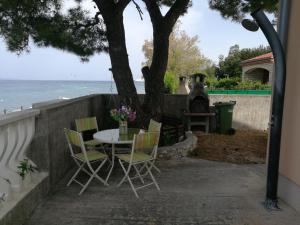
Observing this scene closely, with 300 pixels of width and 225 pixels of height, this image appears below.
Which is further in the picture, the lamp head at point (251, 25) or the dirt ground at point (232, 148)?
the dirt ground at point (232, 148)

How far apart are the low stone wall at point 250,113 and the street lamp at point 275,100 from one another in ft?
24.9

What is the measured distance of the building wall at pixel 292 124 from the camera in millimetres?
3348

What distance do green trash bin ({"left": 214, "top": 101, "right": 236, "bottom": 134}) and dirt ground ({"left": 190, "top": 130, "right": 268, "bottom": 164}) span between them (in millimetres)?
423

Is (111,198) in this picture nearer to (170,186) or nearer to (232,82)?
(170,186)

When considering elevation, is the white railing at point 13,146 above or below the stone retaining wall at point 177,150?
above

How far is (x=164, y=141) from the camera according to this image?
20.8 ft

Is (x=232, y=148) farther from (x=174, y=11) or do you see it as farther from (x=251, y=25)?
(x=251, y=25)

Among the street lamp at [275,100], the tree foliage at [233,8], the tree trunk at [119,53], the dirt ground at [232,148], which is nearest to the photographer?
the street lamp at [275,100]

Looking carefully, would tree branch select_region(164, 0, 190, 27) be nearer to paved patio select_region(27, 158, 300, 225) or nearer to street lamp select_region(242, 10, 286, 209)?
street lamp select_region(242, 10, 286, 209)

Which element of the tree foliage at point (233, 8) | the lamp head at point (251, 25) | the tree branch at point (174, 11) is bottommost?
the lamp head at point (251, 25)

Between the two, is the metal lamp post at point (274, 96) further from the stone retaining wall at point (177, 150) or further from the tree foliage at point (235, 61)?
the tree foliage at point (235, 61)

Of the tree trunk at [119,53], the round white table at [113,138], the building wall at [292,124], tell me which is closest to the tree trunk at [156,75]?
the tree trunk at [119,53]

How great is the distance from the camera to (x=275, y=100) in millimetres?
3352

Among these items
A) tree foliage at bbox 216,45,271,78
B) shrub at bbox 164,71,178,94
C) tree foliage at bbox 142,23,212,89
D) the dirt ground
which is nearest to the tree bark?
the dirt ground
